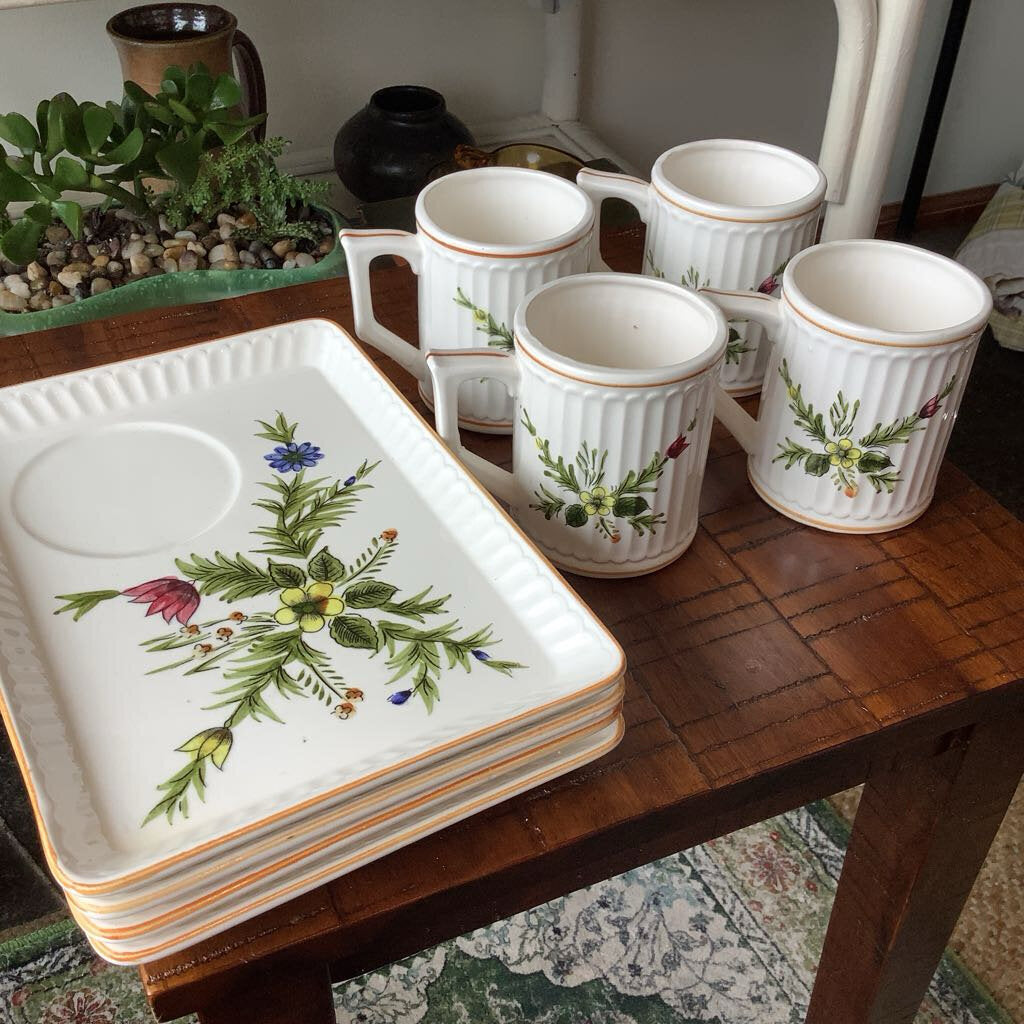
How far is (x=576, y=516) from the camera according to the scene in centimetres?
51

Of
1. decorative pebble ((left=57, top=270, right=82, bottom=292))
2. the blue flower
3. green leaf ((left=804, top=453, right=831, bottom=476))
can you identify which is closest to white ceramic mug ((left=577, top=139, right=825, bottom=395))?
green leaf ((left=804, top=453, right=831, bottom=476))

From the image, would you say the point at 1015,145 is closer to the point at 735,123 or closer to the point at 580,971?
the point at 735,123

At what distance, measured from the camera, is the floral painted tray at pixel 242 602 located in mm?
395

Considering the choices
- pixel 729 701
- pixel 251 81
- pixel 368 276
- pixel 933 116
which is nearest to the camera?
pixel 729 701

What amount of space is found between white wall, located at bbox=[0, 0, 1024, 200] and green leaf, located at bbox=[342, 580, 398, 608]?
87 centimetres

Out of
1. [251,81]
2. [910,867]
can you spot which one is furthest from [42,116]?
[910,867]

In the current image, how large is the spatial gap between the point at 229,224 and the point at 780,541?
55 cm

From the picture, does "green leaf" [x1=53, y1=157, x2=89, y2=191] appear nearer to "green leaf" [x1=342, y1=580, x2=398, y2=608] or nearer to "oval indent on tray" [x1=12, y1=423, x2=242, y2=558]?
"oval indent on tray" [x1=12, y1=423, x2=242, y2=558]

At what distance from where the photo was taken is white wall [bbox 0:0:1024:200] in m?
1.17

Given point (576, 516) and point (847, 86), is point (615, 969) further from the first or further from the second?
point (847, 86)

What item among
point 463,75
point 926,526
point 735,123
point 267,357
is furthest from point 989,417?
point 267,357

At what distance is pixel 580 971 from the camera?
0.95m

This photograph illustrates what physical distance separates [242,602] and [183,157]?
0.46 metres

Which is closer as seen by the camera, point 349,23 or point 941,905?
point 941,905
